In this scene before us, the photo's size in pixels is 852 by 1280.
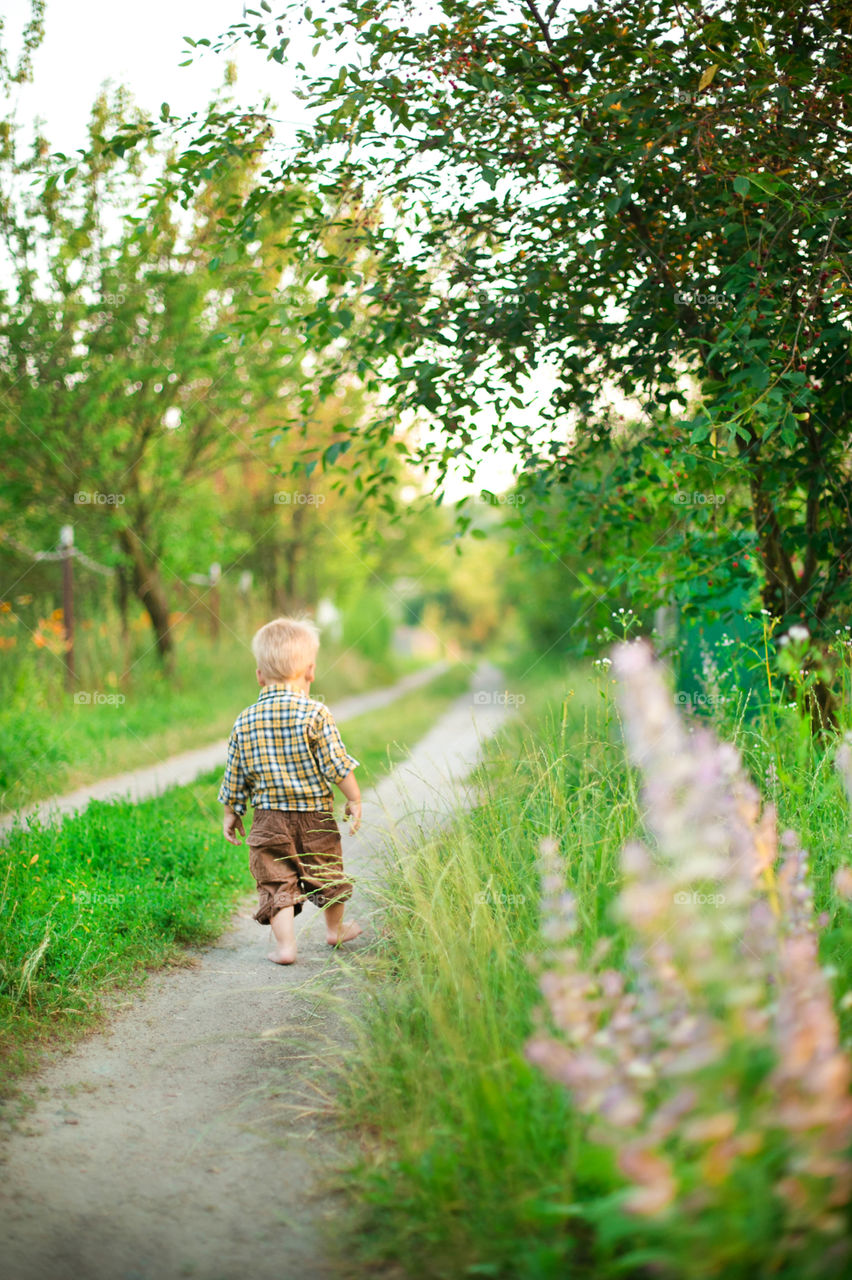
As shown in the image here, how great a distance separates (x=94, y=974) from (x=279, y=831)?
914 mm

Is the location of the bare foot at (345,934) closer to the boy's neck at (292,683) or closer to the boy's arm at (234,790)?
the boy's arm at (234,790)

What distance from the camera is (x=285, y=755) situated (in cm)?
424

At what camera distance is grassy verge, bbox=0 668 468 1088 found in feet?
11.7

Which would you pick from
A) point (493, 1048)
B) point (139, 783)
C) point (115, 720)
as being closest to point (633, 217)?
point (493, 1048)

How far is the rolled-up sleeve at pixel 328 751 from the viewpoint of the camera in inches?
166

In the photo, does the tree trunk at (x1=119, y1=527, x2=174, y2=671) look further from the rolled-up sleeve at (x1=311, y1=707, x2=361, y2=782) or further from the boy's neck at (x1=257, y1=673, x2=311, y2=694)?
the rolled-up sleeve at (x1=311, y1=707, x2=361, y2=782)

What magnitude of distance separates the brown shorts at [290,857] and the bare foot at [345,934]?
0.58 feet

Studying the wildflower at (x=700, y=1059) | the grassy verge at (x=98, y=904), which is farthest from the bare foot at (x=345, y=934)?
the wildflower at (x=700, y=1059)

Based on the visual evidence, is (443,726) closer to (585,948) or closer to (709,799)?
(585,948)

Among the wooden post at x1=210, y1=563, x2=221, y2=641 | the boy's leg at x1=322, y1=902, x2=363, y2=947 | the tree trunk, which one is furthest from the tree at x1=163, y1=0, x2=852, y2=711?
the wooden post at x1=210, y1=563, x2=221, y2=641

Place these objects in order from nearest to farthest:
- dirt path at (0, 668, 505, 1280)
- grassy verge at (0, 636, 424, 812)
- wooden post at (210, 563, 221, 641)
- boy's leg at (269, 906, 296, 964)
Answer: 1. dirt path at (0, 668, 505, 1280)
2. boy's leg at (269, 906, 296, 964)
3. grassy verge at (0, 636, 424, 812)
4. wooden post at (210, 563, 221, 641)

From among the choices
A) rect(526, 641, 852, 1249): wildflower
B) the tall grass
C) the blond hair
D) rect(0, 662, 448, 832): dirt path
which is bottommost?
rect(526, 641, 852, 1249): wildflower

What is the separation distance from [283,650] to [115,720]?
5983 mm

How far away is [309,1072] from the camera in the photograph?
3213 mm
